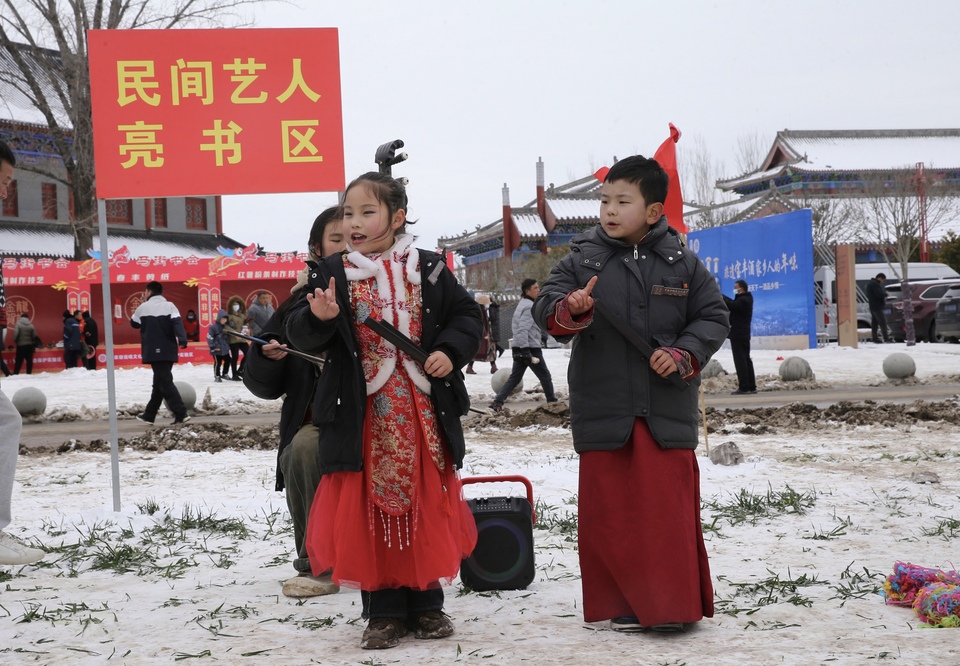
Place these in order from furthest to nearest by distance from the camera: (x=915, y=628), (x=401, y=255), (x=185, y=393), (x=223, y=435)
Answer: (x=185, y=393) → (x=223, y=435) → (x=401, y=255) → (x=915, y=628)

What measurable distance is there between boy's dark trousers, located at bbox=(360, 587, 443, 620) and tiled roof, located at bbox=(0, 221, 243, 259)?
30427 millimetres

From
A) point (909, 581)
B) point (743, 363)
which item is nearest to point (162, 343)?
point (743, 363)

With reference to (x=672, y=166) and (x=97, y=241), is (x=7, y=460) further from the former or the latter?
(x=97, y=241)

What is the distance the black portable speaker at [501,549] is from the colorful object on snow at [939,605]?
4.98 ft

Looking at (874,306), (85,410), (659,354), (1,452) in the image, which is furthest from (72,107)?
(659,354)

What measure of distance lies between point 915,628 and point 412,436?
6.07 ft

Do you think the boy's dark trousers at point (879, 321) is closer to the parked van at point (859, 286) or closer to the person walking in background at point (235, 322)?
the parked van at point (859, 286)

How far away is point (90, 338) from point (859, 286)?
2247 cm

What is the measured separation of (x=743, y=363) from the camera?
14.5 metres

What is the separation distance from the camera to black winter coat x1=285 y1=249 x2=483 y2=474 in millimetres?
3457

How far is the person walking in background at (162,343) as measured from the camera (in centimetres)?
1189

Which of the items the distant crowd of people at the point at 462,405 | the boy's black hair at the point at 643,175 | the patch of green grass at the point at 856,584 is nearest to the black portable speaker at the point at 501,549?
the distant crowd of people at the point at 462,405

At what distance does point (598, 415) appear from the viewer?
143 inches

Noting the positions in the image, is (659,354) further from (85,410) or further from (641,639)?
(85,410)
